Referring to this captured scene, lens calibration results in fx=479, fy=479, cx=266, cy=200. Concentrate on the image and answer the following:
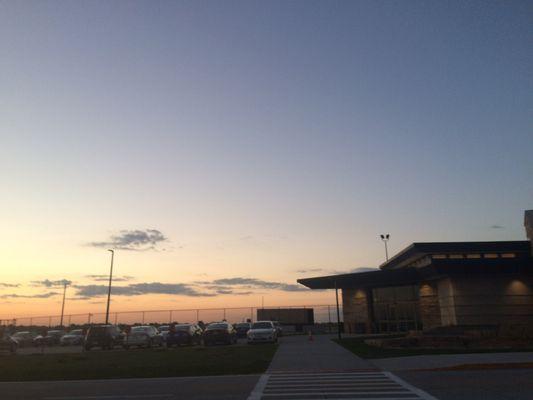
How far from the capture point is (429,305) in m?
37.6

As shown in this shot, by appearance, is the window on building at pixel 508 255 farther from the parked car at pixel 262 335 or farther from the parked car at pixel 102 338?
the parked car at pixel 102 338

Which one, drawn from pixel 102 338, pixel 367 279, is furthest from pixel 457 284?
pixel 102 338

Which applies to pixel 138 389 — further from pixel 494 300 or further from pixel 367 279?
pixel 367 279

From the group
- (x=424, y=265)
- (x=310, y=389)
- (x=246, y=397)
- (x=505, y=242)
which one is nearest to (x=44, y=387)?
(x=246, y=397)

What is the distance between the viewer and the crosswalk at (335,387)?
1037 cm

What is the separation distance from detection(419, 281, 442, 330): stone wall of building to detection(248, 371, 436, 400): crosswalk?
23666 millimetres

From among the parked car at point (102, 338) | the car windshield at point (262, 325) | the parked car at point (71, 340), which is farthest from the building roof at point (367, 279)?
the parked car at point (71, 340)

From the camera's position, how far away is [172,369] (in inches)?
663

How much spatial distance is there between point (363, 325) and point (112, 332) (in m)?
23.3

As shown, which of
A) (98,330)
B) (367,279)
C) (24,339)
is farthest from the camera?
(24,339)

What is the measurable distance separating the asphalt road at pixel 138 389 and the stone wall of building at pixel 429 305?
84.7 ft

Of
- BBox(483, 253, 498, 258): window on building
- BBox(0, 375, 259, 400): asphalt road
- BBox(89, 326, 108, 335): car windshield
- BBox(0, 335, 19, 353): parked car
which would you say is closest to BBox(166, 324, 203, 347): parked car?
BBox(89, 326, 108, 335): car windshield

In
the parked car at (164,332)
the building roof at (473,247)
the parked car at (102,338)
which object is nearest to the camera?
the parked car at (102,338)

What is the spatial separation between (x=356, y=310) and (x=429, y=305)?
10493 mm
